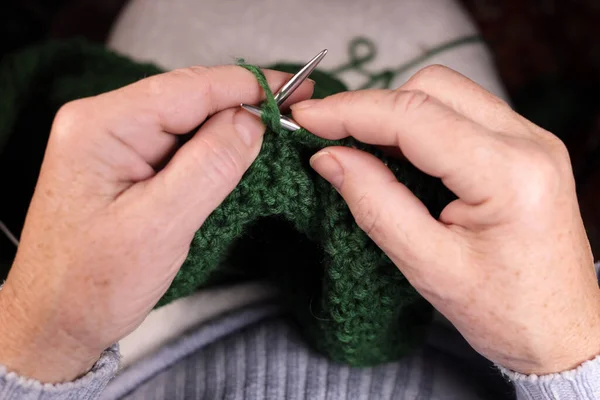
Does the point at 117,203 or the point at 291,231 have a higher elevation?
the point at 117,203

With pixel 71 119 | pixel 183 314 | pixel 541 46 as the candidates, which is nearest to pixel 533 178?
pixel 71 119

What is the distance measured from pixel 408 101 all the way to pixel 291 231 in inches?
11.3

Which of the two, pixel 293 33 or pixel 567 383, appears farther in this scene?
pixel 293 33

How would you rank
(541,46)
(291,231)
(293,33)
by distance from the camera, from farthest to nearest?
1. (541,46)
2. (293,33)
3. (291,231)

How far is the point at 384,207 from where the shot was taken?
0.54 metres

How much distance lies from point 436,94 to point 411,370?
42 centimetres

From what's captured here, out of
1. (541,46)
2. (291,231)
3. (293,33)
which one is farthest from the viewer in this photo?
(541,46)

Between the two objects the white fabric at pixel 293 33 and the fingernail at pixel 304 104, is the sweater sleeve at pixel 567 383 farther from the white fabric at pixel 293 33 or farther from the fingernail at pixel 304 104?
the white fabric at pixel 293 33

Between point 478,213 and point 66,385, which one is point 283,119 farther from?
point 66,385

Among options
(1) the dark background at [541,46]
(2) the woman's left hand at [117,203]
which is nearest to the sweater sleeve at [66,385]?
(2) the woman's left hand at [117,203]

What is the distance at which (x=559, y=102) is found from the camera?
1.31 meters

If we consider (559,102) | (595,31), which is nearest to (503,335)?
(559,102)

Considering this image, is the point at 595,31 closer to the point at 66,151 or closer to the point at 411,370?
the point at 411,370

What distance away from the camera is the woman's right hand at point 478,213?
50 centimetres
